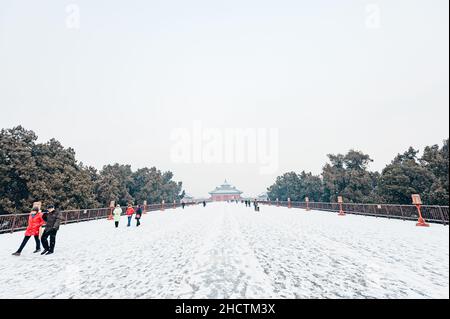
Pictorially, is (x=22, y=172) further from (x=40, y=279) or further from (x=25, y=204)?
(x=40, y=279)

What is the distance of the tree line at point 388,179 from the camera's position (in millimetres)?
20391

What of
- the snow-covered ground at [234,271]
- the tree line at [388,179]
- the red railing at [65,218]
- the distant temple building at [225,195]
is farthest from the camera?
the distant temple building at [225,195]

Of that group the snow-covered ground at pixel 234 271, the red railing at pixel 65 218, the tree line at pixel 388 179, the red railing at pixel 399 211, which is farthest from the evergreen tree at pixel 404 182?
the red railing at pixel 65 218

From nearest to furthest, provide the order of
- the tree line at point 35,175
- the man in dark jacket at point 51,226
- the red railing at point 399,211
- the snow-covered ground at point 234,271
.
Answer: the snow-covered ground at point 234,271 → the man in dark jacket at point 51,226 → the red railing at point 399,211 → the tree line at point 35,175

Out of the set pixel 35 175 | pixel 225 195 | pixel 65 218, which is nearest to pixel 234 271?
pixel 65 218

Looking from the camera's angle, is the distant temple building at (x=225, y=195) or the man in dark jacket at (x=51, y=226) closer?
the man in dark jacket at (x=51, y=226)

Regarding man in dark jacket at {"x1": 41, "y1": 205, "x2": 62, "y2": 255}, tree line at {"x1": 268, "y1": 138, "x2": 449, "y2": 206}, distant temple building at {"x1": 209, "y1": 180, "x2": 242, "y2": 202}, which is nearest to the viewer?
man in dark jacket at {"x1": 41, "y1": 205, "x2": 62, "y2": 255}

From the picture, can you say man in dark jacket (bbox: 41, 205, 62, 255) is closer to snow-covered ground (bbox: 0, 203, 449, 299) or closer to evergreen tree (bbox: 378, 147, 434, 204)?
snow-covered ground (bbox: 0, 203, 449, 299)

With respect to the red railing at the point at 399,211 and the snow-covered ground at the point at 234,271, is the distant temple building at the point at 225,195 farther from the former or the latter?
the snow-covered ground at the point at 234,271

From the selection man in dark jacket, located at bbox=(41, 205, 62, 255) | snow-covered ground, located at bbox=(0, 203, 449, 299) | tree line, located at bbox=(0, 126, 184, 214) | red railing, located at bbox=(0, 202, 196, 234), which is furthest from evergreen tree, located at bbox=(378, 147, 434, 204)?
tree line, located at bbox=(0, 126, 184, 214)

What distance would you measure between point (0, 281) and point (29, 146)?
21692 mm

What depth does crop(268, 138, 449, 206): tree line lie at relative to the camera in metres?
20.4
